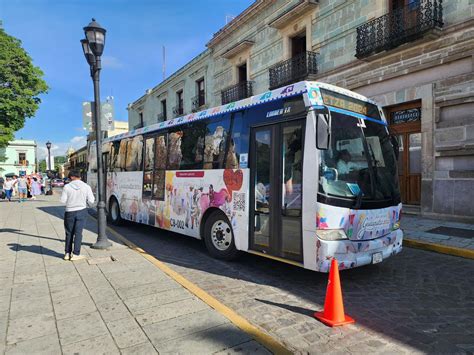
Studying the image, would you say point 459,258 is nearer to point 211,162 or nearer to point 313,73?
point 211,162

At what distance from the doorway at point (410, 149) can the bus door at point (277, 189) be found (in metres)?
8.07

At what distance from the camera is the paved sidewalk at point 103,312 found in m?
3.22

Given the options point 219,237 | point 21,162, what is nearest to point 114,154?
point 219,237

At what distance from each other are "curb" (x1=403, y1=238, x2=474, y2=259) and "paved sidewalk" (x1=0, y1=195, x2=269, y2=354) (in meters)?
5.41

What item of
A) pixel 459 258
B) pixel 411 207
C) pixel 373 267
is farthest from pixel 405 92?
pixel 373 267

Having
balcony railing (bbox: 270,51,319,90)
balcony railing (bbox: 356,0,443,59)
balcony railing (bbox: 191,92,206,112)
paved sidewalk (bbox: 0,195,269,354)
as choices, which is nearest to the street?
paved sidewalk (bbox: 0,195,269,354)

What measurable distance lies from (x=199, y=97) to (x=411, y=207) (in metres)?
16.6

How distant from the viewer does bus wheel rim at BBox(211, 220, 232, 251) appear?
20.5 ft

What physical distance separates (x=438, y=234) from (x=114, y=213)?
29.7 feet

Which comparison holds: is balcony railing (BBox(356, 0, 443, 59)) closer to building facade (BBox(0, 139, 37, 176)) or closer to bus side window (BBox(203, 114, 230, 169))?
bus side window (BBox(203, 114, 230, 169))

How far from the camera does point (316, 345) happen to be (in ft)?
10.8

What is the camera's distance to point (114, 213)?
10789 mm

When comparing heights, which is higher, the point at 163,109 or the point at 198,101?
the point at 163,109

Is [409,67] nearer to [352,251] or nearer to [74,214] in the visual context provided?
[352,251]
